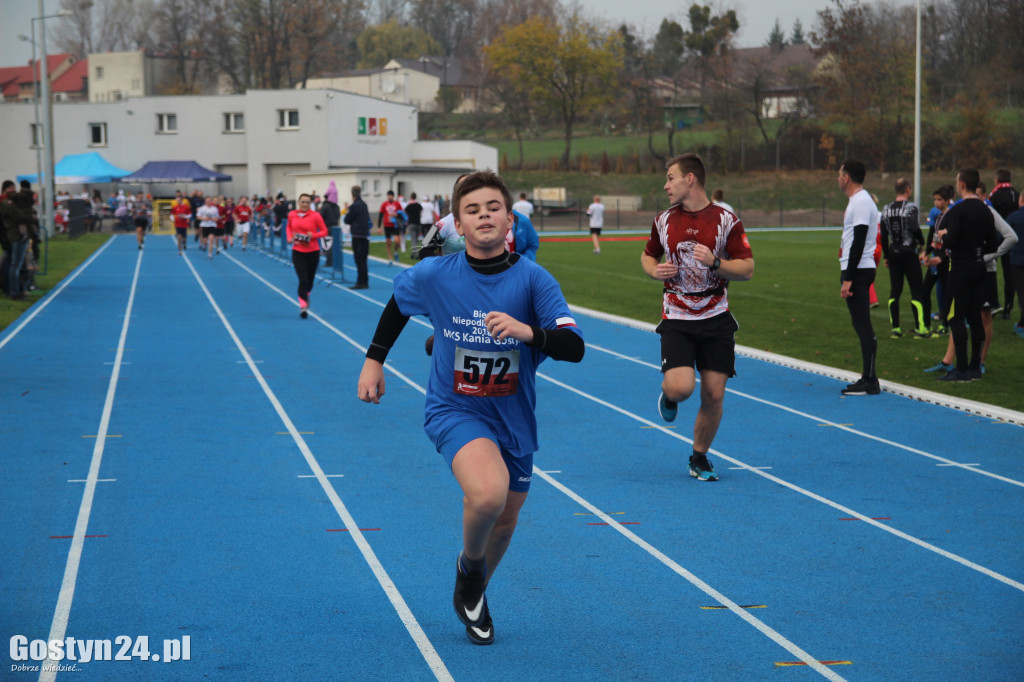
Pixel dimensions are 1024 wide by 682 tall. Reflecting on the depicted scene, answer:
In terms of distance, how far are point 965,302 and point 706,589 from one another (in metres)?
6.77

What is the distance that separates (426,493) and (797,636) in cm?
295

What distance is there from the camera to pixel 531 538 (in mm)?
5891

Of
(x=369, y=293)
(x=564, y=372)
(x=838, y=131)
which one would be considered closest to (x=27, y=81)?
(x=838, y=131)

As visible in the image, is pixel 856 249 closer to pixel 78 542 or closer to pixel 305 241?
pixel 78 542

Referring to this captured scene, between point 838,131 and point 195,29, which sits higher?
point 195,29

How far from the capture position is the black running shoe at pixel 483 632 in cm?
433

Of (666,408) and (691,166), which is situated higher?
(691,166)

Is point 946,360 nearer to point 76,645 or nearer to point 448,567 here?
point 448,567

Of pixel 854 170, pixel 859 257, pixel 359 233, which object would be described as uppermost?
pixel 854 170

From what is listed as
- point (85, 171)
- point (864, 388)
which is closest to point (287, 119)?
point (85, 171)

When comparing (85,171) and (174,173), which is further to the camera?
(174,173)

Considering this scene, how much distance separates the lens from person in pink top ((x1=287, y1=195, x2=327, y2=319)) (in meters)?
17.2

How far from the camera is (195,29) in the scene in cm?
9219

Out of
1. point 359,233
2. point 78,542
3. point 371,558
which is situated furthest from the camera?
point 359,233
